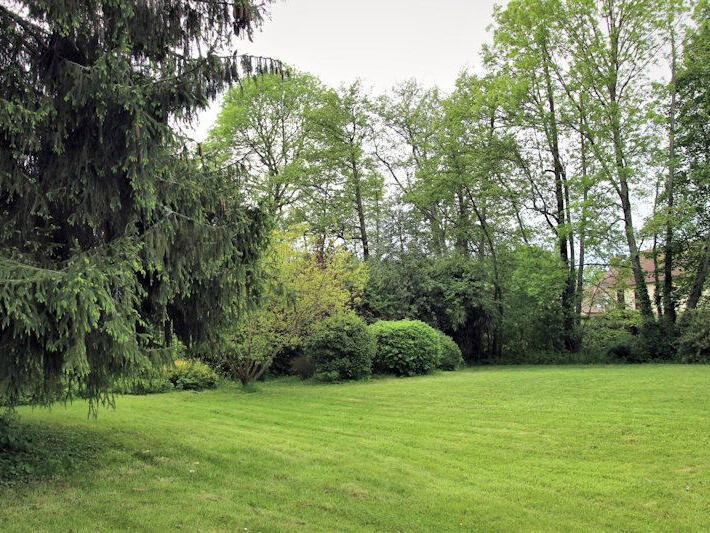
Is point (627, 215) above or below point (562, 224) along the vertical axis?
above

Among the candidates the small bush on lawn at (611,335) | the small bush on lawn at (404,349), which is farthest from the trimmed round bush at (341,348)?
the small bush on lawn at (611,335)

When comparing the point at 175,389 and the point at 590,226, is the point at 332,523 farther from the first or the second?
the point at 590,226

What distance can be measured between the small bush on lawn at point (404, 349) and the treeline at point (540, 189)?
3322 millimetres

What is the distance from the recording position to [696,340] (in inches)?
704

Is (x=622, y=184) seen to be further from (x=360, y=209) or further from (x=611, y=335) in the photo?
(x=360, y=209)

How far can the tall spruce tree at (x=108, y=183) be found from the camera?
4480mm

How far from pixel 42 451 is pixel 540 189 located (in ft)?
72.1

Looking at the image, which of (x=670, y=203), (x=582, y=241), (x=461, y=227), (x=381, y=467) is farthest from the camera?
(x=461, y=227)

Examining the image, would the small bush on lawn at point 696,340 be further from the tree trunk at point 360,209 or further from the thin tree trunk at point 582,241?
the tree trunk at point 360,209

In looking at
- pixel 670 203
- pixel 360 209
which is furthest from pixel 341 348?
pixel 670 203

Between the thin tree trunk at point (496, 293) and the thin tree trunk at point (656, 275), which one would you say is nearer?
the thin tree trunk at point (656, 275)

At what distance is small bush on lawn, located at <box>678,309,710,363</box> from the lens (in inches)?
698

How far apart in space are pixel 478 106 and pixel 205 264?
787 inches

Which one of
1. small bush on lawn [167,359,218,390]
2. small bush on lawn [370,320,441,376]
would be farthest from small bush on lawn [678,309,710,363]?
small bush on lawn [167,359,218,390]
